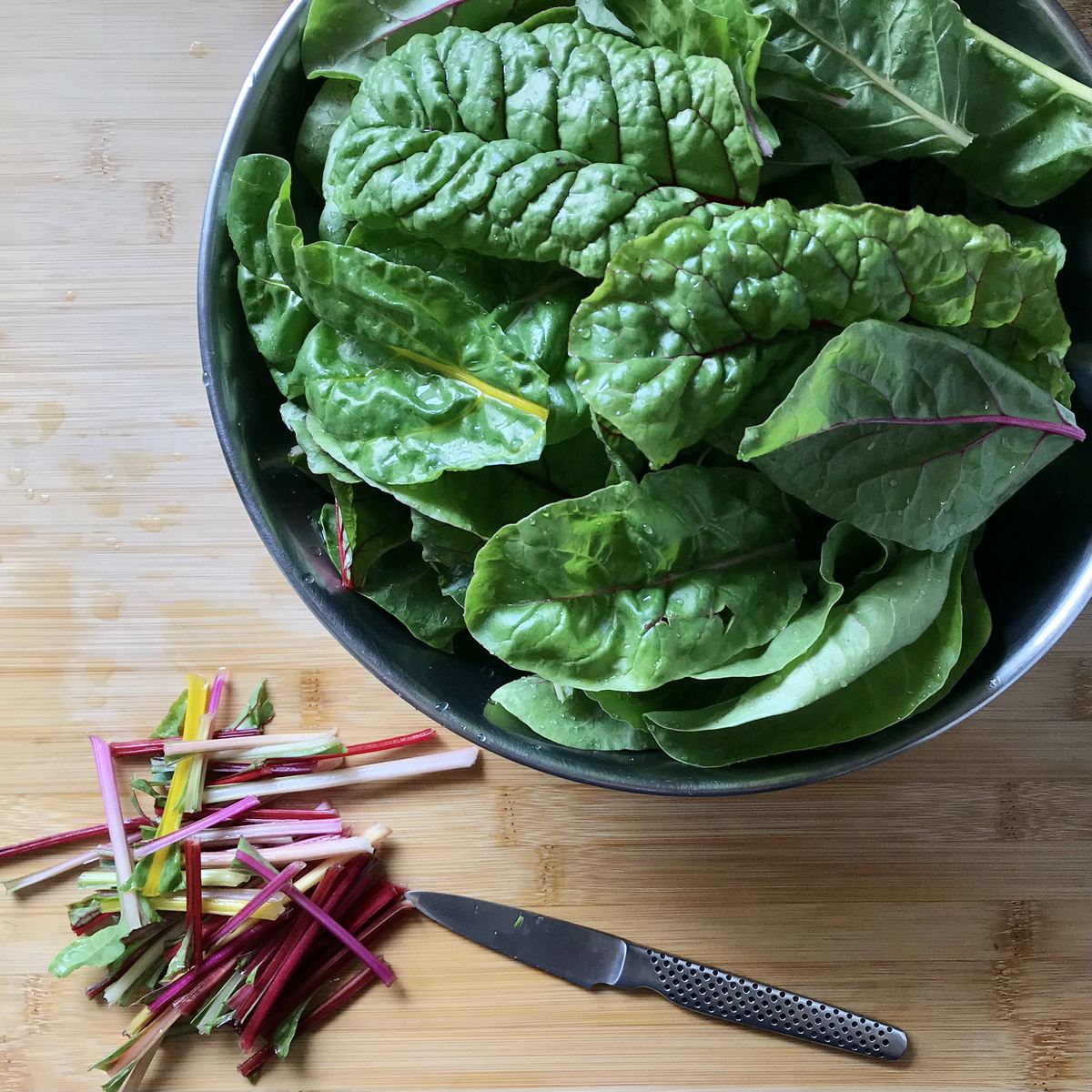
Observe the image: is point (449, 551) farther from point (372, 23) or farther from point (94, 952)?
point (94, 952)

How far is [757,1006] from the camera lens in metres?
1.04

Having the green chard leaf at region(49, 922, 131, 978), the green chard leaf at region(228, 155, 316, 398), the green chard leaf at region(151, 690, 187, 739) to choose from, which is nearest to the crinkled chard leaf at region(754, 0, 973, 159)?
the green chard leaf at region(228, 155, 316, 398)

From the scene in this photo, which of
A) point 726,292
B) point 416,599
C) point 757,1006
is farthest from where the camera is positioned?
point 757,1006

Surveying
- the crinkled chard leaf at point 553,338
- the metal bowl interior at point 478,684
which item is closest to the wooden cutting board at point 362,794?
the metal bowl interior at point 478,684

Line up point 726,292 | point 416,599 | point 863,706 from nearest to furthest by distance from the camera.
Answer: point 726,292
point 863,706
point 416,599

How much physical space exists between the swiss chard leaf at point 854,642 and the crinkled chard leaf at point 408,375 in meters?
0.24

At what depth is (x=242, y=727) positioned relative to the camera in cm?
113

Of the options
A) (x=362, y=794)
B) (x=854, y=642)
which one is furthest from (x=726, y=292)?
(x=362, y=794)

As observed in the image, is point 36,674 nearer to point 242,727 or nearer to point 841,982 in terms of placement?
point 242,727

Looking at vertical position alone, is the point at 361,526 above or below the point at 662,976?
above

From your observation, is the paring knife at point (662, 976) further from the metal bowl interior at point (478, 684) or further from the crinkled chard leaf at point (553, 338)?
the crinkled chard leaf at point (553, 338)

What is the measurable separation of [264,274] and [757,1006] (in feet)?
2.82

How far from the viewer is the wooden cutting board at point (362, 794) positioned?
1060mm

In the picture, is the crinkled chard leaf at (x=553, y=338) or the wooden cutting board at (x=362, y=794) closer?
the crinkled chard leaf at (x=553, y=338)
